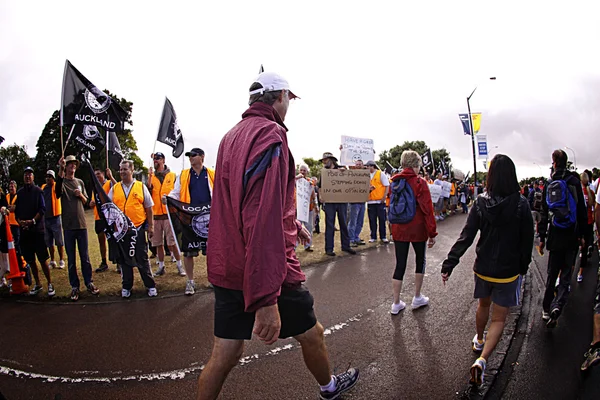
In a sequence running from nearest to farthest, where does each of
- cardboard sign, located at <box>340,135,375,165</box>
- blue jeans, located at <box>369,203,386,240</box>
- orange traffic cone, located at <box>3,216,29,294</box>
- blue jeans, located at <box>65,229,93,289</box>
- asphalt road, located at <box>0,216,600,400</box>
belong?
asphalt road, located at <box>0,216,600,400</box>
blue jeans, located at <box>65,229,93,289</box>
orange traffic cone, located at <box>3,216,29,294</box>
blue jeans, located at <box>369,203,386,240</box>
cardboard sign, located at <box>340,135,375,165</box>

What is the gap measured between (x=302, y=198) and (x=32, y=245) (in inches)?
215

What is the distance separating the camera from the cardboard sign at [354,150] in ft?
37.2

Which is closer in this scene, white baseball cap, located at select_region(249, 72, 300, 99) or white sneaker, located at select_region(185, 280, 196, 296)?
white baseball cap, located at select_region(249, 72, 300, 99)

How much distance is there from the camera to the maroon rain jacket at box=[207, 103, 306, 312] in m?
1.97

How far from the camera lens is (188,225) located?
19.1 ft

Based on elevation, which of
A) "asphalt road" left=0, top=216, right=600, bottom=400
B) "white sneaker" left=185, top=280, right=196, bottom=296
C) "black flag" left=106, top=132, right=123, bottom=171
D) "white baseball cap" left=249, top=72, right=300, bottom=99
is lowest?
"asphalt road" left=0, top=216, right=600, bottom=400

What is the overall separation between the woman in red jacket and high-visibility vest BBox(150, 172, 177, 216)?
14.7 ft

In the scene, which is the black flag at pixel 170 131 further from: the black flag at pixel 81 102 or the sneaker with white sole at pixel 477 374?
the sneaker with white sole at pixel 477 374

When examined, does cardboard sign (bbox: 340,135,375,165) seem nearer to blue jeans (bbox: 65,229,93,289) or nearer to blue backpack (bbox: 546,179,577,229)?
blue backpack (bbox: 546,179,577,229)

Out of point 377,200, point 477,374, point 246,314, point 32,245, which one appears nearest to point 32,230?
point 32,245

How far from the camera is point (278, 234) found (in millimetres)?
2008


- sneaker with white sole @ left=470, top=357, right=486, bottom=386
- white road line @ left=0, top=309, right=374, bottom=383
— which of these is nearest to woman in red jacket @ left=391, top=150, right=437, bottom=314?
sneaker with white sole @ left=470, top=357, right=486, bottom=386

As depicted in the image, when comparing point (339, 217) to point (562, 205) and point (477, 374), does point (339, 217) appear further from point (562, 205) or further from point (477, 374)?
point (477, 374)

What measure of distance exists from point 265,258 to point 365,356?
2.33 m
